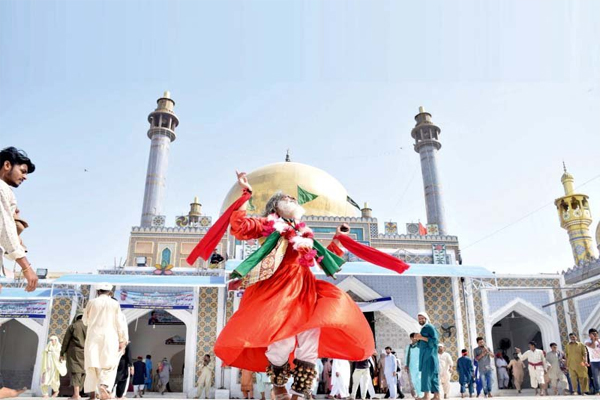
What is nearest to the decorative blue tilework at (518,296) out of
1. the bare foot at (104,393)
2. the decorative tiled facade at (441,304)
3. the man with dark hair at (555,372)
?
the decorative tiled facade at (441,304)

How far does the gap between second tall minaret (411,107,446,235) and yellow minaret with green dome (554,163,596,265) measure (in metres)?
6.19

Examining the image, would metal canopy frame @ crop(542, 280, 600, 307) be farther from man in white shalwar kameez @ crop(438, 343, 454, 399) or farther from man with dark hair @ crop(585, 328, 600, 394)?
man in white shalwar kameez @ crop(438, 343, 454, 399)

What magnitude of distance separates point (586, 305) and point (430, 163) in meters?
12.1

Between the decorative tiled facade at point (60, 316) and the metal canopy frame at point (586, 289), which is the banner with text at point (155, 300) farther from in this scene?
the metal canopy frame at point (586, 289)

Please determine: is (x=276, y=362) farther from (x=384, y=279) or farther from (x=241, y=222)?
(x=384, y=279)

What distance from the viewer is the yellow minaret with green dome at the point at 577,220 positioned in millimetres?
23266

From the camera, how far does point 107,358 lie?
4.42 metres

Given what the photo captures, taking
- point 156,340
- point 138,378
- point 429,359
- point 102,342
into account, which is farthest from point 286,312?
point 156,340

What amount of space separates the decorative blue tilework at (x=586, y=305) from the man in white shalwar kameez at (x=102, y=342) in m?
11.7

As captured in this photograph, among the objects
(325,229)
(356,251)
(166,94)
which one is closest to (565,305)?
(325,229)

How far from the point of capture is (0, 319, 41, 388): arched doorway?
15.0 m

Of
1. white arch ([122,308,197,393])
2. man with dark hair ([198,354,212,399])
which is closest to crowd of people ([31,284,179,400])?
man with dark hair ([198,354,212,399])

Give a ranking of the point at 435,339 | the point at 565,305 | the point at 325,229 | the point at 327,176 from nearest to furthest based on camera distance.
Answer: the point at 435,339 < the point at 565,305 < the point at 325,229 < the point at 327,176

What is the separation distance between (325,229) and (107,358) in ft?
45.5
